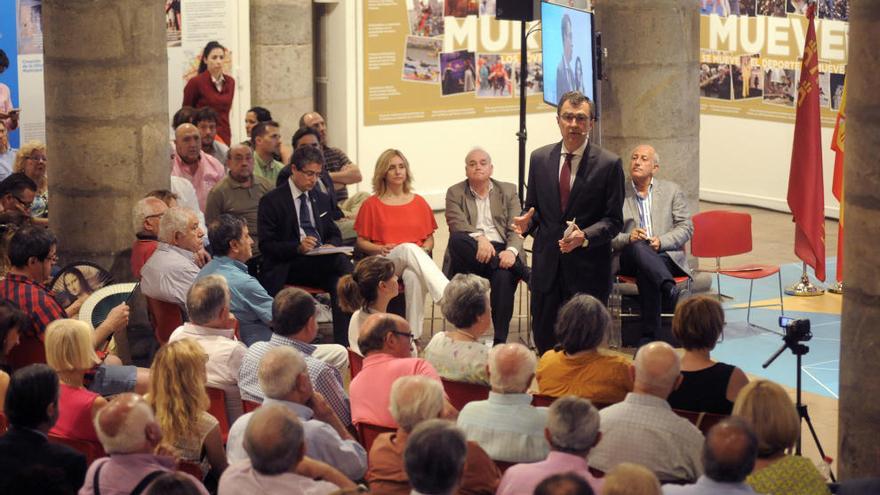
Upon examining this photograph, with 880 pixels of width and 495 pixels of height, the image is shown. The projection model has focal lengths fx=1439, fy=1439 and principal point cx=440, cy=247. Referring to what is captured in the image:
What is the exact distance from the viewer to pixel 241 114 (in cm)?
1370

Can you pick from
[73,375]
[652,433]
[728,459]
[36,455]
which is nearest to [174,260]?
[73,375]

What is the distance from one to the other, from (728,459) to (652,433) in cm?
77

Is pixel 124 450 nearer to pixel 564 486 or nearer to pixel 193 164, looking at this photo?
pixel 564 486

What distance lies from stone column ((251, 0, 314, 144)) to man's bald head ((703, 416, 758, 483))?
31.7ft

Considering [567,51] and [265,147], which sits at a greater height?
[567,51]

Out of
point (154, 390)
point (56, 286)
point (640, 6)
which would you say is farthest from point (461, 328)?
point (640, 6)

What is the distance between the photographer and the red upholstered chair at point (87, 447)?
17.8 feet

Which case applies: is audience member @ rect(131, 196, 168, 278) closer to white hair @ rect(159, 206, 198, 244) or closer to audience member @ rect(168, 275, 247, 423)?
white hair @ rect(159, 206, 198, 244)

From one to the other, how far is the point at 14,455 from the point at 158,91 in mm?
4307

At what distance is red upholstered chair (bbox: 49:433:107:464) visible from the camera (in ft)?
17.8

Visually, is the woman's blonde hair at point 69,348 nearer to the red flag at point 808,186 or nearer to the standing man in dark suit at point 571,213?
the standing man in dark suit at point 571,213

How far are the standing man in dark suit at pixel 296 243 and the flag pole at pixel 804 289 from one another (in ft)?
12.7

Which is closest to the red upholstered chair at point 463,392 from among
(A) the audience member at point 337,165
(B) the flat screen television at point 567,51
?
(B) the flat screen television at point 567,51

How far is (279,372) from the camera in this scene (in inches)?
208
